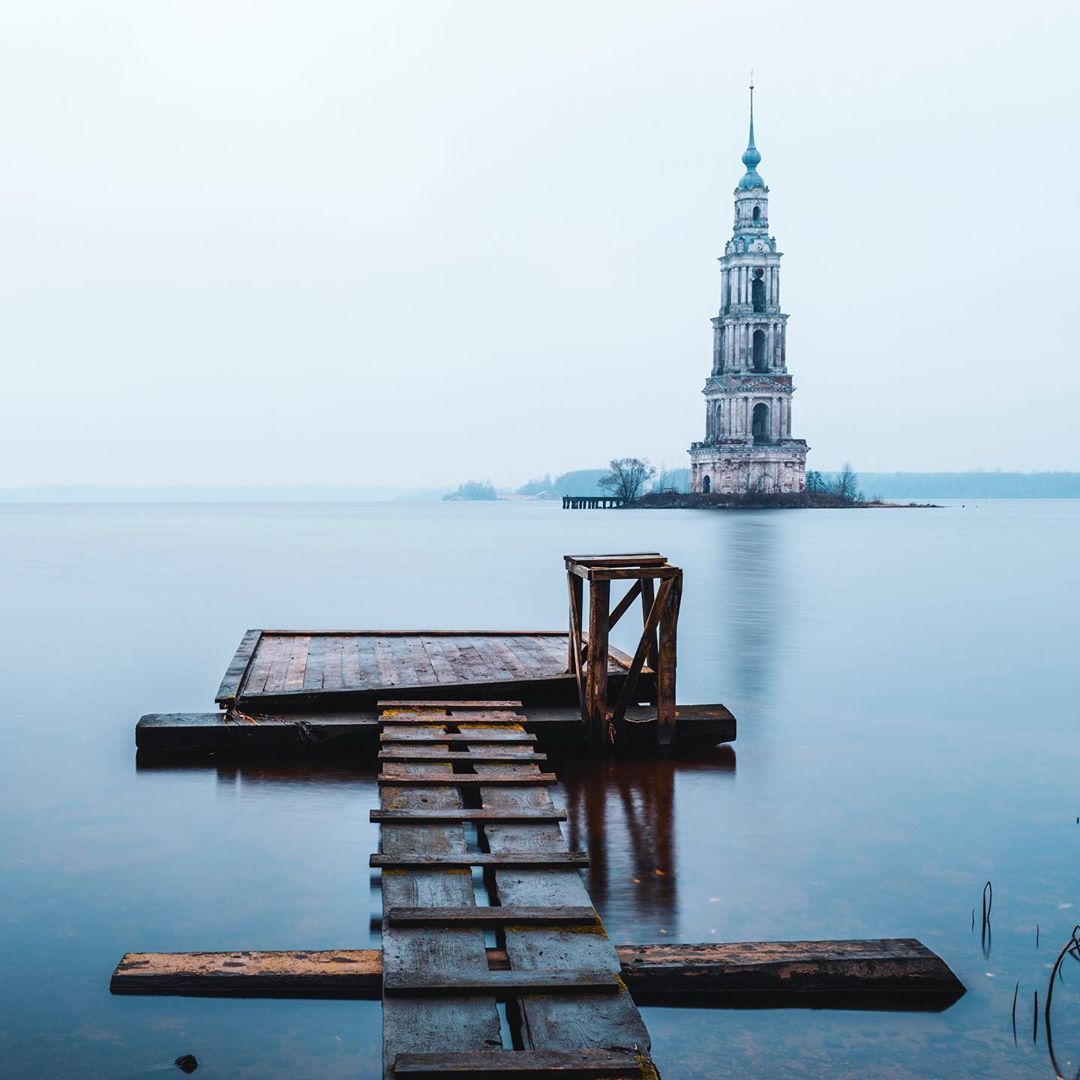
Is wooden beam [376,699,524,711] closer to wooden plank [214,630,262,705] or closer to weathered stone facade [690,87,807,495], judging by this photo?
wooden plank [214,630,262,705]

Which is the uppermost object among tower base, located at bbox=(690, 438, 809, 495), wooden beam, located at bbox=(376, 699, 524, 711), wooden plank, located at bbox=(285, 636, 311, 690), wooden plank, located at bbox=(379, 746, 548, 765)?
tower base, located at bbox=(690, 438, 809, 495)

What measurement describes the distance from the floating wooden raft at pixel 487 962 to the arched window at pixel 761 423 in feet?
490

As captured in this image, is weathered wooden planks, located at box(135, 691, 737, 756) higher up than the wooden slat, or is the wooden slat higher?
the wooden slat

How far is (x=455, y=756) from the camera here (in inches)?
394

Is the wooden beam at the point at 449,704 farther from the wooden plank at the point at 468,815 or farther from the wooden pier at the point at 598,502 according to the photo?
the wooden pier at the point at 598,502

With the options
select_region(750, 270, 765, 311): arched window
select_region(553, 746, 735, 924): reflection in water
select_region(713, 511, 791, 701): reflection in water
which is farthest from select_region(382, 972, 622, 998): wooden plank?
select_region(750, 270, 765, 311): arched window

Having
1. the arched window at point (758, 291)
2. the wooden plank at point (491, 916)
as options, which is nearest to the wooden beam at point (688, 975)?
the wooden plank at point (491, 916)

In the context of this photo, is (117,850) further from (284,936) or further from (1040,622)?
(1040,622)

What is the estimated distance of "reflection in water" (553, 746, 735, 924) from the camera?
8.24 m

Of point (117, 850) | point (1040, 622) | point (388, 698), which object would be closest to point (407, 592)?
point (1040, 622)

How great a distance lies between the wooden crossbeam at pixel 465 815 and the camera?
815 cm

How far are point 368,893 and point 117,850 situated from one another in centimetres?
245

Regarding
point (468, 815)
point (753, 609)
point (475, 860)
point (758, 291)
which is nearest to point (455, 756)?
point (468, 815)

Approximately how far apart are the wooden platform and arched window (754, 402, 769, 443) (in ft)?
475
